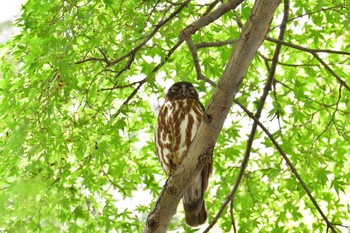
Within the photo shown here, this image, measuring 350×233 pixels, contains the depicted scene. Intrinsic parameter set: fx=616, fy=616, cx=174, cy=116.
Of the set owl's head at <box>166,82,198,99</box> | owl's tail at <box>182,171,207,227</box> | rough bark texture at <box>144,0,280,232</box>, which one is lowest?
rough bark texture at <box>144,0,280,232</box>

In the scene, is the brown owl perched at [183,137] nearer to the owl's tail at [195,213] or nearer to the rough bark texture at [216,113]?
the owl's tail at [195,213]

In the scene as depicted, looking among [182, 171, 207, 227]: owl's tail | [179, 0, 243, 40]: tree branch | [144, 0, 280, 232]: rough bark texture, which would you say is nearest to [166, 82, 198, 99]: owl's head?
[182, 171, 207, 227]: owl's tail

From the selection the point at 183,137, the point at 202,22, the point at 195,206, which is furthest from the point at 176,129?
the point at 202,22

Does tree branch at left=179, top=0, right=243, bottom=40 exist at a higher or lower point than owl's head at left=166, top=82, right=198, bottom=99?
lower

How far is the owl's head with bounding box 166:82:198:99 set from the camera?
5148 millimetres

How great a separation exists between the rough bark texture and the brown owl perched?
1443 millimetres

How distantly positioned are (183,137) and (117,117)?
0.68 meters

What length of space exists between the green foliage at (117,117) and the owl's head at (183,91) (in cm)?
10

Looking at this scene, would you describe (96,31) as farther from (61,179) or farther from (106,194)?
(106,194)

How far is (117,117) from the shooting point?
5211 mm

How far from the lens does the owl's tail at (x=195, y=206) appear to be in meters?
4.98

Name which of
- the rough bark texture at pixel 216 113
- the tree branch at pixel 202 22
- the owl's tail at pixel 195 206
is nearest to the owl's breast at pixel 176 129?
the owl's tail at pixel 195 206

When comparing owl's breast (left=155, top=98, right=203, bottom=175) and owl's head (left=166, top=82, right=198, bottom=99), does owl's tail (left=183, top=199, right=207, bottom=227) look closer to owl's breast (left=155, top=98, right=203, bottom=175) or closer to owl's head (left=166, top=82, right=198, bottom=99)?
owl's breast (left=155, top=98, right=203, bottom=175)

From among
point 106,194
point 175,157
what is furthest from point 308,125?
point 106,194
